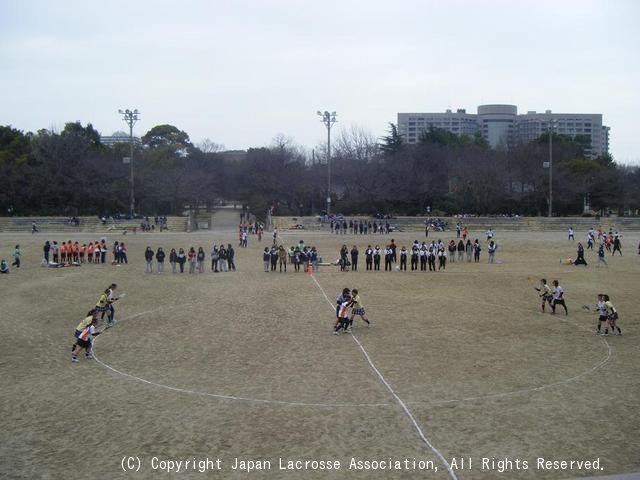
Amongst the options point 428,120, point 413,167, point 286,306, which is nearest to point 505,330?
point 286,306

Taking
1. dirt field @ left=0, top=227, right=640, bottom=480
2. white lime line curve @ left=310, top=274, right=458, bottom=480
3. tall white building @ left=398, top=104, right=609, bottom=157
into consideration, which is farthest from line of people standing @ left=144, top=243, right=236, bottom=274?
tall white building @ left=398, top=104, right=609, bottom=157

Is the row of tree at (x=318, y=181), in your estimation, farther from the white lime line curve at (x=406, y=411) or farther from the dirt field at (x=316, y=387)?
the white lime line curve at (x=406, y=411)

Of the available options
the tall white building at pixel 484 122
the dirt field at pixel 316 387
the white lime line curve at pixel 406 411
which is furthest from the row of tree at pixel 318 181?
the tall white building at pixel 484 122

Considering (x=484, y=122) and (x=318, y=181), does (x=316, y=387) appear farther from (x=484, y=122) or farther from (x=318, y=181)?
(x=484, y=122)

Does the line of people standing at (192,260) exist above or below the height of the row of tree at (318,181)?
below

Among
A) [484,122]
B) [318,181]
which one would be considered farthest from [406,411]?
[484,122]

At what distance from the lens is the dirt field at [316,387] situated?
8930mm

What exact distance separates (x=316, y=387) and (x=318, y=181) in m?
63.1

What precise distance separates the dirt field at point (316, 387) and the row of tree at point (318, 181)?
1811 inches

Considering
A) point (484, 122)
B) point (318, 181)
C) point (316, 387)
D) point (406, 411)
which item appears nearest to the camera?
point (406, 411)

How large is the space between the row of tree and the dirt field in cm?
4600

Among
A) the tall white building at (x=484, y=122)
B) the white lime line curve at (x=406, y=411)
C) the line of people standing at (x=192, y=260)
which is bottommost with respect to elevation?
the white lime line curve at (x=406, y=411)

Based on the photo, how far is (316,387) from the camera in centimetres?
1196

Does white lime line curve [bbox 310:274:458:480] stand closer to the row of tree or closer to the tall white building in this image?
the row of tree
